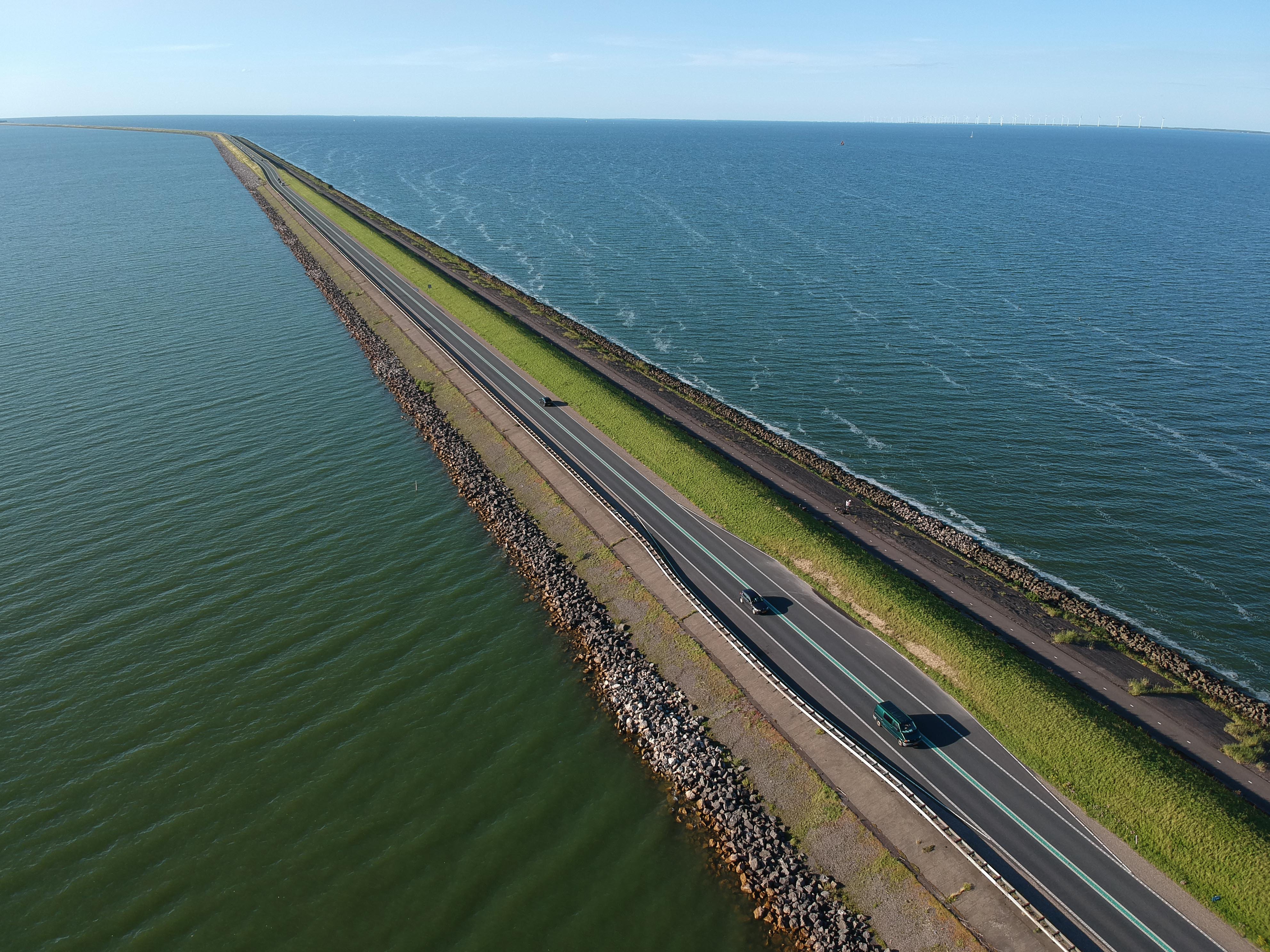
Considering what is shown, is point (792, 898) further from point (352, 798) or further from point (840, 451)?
point (840, 451)

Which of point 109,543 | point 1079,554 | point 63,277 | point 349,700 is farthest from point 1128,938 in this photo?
point 63,277

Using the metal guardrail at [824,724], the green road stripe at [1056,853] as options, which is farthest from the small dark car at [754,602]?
the green road stripe at [1056,853]

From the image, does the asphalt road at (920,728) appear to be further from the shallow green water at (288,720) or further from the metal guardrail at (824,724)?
the shallow green water at (288,720)

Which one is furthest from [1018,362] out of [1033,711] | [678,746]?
[678,746]

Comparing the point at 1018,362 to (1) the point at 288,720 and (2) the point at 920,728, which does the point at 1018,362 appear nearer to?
(2) the point at 920,728

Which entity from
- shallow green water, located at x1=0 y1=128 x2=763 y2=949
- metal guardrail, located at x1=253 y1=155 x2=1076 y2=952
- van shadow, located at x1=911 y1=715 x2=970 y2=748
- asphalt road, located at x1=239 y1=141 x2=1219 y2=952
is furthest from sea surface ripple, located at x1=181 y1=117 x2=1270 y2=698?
shallow green water, located at x1=0 y1=128 x2=763 y2=949
